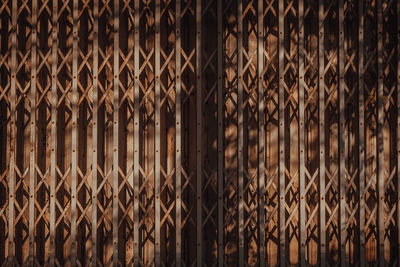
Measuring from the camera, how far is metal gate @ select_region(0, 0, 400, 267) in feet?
11.1

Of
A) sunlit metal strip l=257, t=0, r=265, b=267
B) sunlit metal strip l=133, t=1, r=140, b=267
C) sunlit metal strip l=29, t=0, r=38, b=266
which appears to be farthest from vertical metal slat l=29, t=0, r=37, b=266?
sunlit metal strip l=257, t=0, r=265, b=267

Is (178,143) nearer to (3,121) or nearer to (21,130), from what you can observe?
(21,130)

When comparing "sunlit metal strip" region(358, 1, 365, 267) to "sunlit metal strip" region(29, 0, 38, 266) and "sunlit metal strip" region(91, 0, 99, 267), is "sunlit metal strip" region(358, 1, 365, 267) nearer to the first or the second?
"sunlit metal strip" region(91, 0, 99, 267)

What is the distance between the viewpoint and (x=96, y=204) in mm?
3357

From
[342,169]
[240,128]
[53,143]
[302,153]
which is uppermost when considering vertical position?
[240,128]

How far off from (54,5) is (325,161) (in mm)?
2742

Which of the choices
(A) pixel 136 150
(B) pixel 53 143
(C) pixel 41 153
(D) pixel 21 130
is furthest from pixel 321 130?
(D) pixel 21 130

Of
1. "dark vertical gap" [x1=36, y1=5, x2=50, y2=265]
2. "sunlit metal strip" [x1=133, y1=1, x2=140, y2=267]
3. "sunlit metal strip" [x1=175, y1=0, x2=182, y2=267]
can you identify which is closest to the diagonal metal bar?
"sunlit metal strip" [x1=175, y1=0, x2=182, y2=267]

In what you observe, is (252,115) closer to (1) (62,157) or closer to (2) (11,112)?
(1) (62,157)

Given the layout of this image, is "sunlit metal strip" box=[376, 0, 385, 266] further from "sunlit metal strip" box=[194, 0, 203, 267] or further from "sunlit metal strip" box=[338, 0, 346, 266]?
"sunlit metal strip" box=[194, 0, 203, 267]

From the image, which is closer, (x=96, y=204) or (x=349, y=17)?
(x=96, y=204)

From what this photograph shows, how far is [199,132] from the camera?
11.2ft

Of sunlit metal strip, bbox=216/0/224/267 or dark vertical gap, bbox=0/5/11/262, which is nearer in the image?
sunlit metal strip, bbox=216/0/224/267

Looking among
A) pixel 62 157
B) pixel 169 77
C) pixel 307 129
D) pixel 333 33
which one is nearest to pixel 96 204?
pixel 62 157
